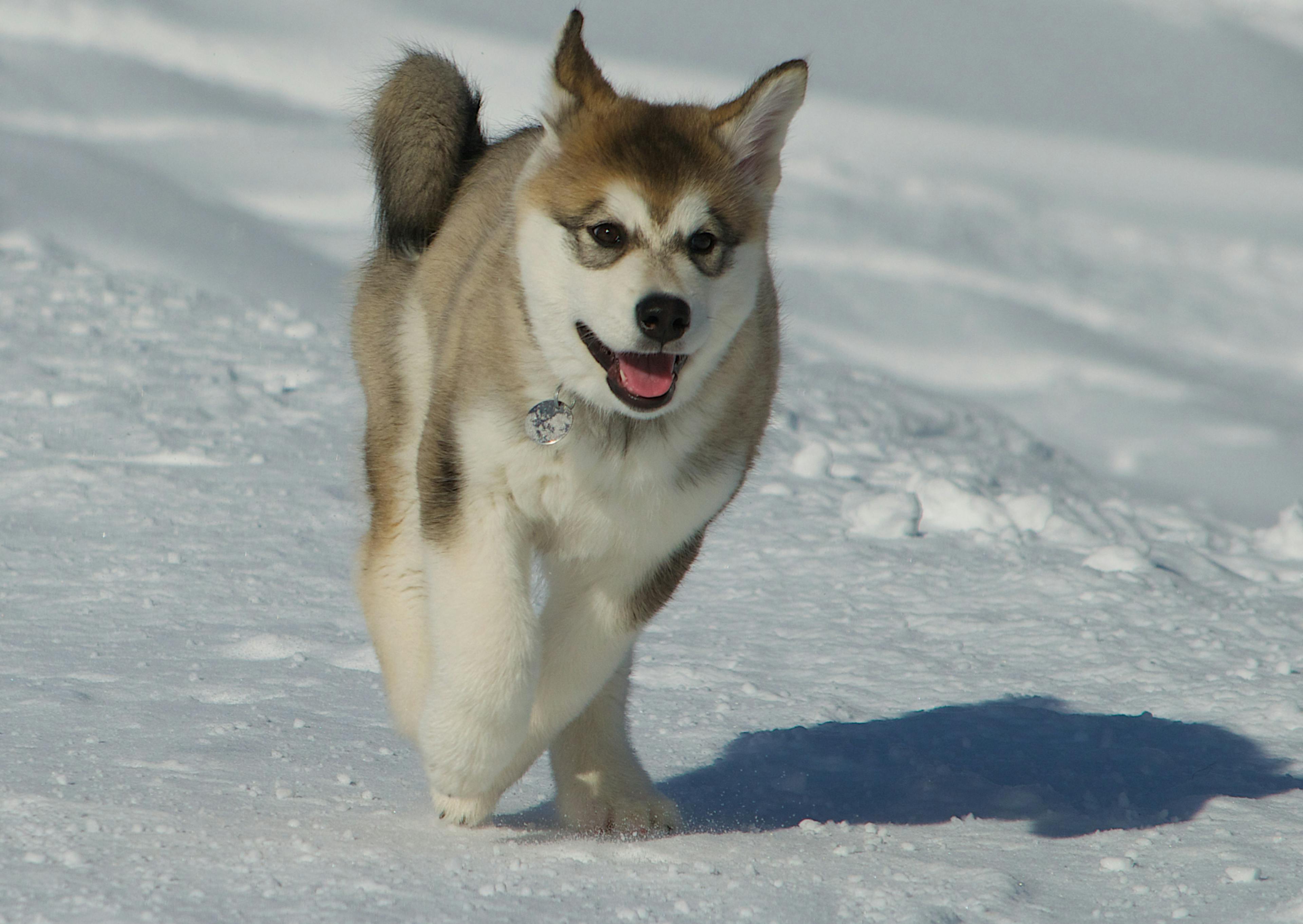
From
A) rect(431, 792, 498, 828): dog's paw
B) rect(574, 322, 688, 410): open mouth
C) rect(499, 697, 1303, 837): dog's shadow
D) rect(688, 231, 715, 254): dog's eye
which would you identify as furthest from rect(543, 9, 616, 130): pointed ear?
rect(499, 697, 1303, 837): dog's shadow

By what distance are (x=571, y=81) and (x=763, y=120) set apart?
0.45 m

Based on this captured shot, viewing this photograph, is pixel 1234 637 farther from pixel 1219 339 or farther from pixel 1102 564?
pixel 1219 339

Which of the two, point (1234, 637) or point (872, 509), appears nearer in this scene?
point (1234, 637)

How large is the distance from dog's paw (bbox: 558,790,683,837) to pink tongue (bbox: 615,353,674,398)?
3.43ft

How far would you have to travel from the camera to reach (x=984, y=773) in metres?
3.93

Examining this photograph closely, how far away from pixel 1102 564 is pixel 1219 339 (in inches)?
323

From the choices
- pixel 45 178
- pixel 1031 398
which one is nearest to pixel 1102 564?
pixel 1031 398

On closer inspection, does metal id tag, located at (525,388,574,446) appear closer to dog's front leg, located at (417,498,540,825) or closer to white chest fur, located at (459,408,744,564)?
white chest fur, located at (459,408,744,564)

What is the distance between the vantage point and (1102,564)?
5707 mm

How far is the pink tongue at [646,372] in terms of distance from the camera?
9.75 ft

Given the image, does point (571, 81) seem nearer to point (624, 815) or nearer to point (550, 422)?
point (550, 422)

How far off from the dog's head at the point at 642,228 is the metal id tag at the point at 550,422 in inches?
1.9

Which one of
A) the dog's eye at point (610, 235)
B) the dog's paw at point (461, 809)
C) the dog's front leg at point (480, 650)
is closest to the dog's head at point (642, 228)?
the dog's eye at point (610, 235)

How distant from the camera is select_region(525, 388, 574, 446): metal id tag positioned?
308 centimetres
